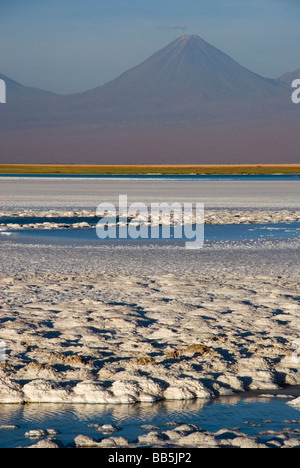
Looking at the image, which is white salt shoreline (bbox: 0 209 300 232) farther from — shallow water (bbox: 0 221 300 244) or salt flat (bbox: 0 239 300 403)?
salt flat (bbox: 0 239 300 403)

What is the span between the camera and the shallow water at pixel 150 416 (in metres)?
4.45

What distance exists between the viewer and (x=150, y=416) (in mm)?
4773

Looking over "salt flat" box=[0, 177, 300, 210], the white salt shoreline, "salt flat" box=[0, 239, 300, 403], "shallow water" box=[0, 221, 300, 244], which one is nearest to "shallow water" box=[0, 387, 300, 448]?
"salt flat" box=[0, 239, 300, 403]

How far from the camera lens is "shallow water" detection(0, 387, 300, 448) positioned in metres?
4.45

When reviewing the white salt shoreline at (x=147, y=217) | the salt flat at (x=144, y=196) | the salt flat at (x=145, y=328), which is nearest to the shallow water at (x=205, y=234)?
the white salt shoreline at (x=147, y=217)

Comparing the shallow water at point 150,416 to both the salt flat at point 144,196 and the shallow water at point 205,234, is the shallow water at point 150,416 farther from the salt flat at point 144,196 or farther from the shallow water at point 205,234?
the salt flat at point 144,196

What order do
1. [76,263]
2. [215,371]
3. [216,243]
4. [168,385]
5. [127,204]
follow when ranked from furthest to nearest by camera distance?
[127,204]
[216,243]
[76,263]
[215,371]
[168,385]

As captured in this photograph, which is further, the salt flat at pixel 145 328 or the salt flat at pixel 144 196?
the salt flat at pixel 144 196

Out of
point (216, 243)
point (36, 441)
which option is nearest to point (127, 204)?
point (216, 243)

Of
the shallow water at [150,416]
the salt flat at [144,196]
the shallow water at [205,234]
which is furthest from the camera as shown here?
the salt flat at [144,196]
